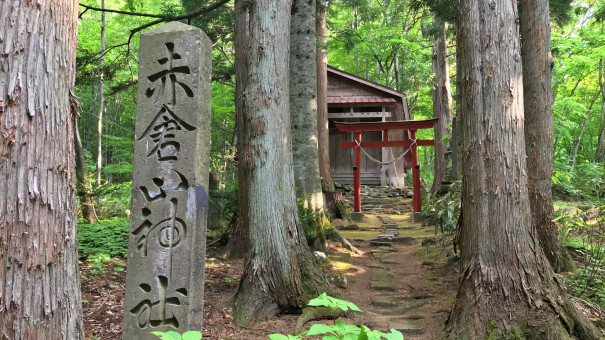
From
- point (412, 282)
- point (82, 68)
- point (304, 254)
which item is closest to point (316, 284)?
point (304, 254)

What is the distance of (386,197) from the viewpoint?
16172mm

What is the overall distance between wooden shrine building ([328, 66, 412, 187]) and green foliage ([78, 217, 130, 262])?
11656 mm

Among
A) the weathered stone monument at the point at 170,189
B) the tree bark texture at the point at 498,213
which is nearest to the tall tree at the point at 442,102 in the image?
the tree bark texture at the point at 498,213

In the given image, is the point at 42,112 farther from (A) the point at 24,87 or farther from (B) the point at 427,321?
(B) the point at 427,321

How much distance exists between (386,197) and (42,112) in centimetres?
1481

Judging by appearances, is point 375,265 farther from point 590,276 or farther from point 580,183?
point 580,183

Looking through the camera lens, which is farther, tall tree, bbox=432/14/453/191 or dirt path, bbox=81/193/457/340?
tall tree, bbox=432/14/453/191

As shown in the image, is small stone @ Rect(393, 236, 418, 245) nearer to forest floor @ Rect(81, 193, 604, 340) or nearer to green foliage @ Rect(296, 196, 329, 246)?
forest floor @ Rect(81, 193, 604, 340)

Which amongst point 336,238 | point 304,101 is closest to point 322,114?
point 304,101

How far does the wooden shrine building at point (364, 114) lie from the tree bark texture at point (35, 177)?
15.8m

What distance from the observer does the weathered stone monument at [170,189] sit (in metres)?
3.65

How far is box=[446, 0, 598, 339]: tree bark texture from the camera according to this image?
3.72 metres

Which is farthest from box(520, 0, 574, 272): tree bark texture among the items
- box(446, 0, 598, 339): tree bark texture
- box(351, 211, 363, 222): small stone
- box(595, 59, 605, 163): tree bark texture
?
box(595, 59, 605, 163): tree bark texture

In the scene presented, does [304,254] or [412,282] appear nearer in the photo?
[304,254]
